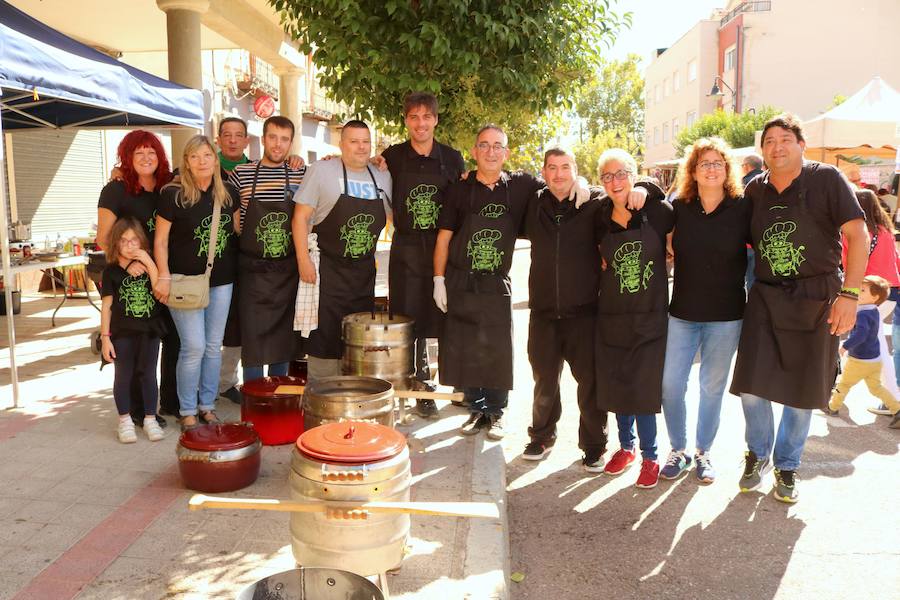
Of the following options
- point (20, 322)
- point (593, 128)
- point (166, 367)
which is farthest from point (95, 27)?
point (593, 128)

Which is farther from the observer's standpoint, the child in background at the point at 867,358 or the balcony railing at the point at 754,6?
the balcony railing at the point at 754,6

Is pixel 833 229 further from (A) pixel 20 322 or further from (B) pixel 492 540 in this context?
(A) pixel 20 322

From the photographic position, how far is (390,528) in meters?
2.84

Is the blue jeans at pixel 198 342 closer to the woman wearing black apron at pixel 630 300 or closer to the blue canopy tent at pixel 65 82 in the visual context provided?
the blue canopy tent at pixel 65 82

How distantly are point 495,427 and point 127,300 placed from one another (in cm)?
251

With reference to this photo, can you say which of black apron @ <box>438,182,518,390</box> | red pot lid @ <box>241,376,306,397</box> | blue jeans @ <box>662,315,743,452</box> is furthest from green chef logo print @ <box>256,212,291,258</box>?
blue jeans @ <box>662,315,743,452</box>

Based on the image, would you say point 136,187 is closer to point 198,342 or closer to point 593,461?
point 198,342

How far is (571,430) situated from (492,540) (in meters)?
2.32

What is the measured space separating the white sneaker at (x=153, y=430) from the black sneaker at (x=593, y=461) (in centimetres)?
271

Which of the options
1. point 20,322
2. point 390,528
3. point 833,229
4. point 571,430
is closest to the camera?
point 390,528

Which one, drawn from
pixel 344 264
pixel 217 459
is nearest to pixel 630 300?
pixel 344 264

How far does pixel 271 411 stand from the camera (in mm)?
4711

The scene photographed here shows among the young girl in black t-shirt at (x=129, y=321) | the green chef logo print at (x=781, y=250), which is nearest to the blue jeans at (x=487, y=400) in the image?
the green chef logo print at (x=781, y=250)

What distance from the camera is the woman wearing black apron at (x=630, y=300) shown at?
4.20m
